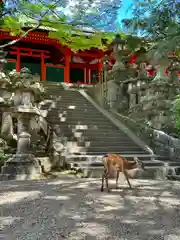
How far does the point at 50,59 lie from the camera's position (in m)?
20.9

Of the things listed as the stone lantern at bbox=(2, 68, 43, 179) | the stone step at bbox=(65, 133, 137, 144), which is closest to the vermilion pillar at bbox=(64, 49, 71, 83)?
the stone step at bbox=(65, 133, 137, 144)

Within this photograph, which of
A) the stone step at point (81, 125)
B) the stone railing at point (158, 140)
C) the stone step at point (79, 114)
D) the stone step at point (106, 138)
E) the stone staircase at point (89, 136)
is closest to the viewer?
the stone staircase at point (89, 136)

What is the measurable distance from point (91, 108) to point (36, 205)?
8.53 metres

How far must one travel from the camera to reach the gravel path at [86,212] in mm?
3355

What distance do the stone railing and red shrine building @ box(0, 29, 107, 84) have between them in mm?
8746

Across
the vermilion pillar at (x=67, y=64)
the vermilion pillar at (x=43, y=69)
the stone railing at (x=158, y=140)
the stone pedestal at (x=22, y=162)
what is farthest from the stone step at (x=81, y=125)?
the vermilion pillar at (x=43, y=69)

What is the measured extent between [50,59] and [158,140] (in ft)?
43.2

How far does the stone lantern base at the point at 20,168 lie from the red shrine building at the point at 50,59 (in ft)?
34.8

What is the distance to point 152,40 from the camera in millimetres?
4426

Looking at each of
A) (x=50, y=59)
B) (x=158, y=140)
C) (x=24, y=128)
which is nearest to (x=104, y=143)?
(x=158, y=140)

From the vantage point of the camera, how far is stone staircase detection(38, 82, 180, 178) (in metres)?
8.25

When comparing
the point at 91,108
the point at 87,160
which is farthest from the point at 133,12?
the point at 91,108

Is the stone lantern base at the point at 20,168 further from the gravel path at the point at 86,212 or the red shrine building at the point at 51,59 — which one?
the red shrine building at the point at 51,59

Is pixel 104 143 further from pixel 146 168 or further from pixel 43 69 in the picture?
Result: pixel 43 69
